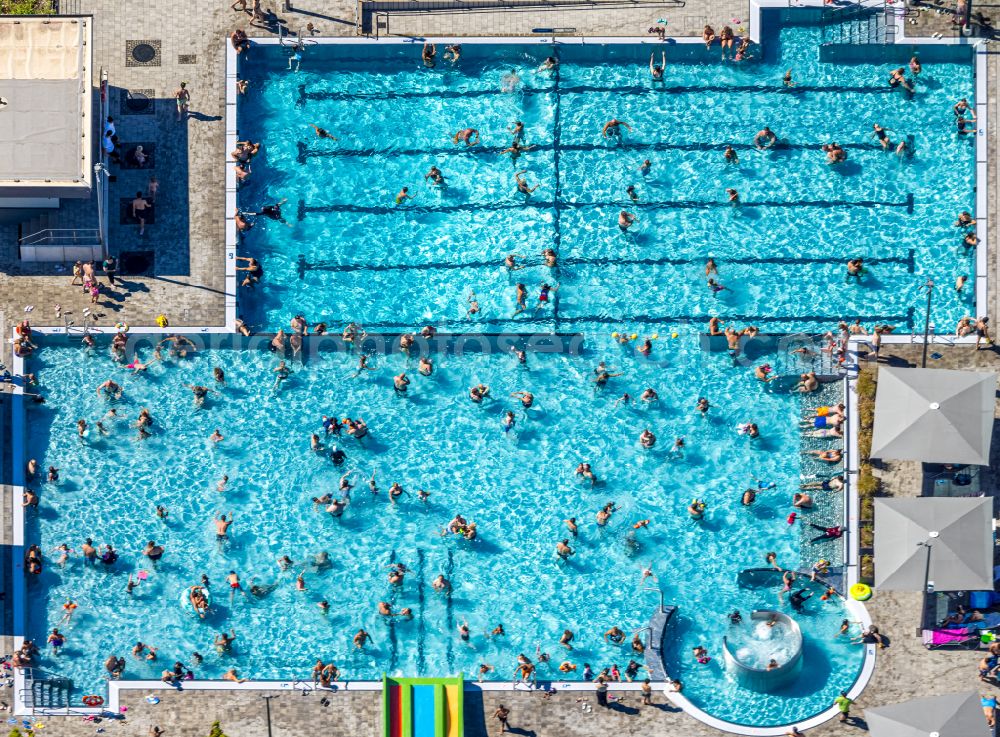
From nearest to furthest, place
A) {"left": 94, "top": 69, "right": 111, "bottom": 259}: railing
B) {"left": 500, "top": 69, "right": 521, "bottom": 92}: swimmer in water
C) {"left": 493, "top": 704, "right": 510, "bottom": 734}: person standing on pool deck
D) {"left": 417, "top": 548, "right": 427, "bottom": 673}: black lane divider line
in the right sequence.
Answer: {"left": 493, "top": 704, "right": 510, "bottom": 734}: person standing on pool deck
{"left": 94, "top": 69, "right": 111, "bottom": 259}: railing
{"left": 417, "top": 548, "right": 427, "bottom": 673}: black lane divider line
{"left": 500, "top": 69, "right": 521, "bottom": 92}: swimmer in water

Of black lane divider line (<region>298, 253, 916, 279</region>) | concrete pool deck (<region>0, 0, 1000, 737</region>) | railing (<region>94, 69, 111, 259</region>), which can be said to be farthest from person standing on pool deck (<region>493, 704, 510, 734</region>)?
railing (<region>94, 69, 111, 259</region>)

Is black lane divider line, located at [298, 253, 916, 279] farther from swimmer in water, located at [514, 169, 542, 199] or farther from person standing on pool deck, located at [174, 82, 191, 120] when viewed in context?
person standing on pool deck, located at [174, 82, 191, 120]

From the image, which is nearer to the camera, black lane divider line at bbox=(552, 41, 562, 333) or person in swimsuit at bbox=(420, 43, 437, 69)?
person in swimsuit at bbox=(420, 43, 437, 69)

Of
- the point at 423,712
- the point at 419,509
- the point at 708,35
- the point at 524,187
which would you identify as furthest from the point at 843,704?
the point at 708,35

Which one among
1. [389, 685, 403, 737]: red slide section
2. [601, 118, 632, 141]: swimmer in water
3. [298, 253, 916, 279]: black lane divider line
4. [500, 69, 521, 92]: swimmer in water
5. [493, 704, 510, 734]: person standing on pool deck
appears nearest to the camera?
[389, 685, 403, 737]: red slide section

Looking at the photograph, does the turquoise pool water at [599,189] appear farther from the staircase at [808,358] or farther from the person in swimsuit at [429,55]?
the staircase at [808,358]

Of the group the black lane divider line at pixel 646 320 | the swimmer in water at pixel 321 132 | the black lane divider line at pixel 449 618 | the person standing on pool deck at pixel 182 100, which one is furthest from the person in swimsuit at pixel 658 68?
the black lane divider line at pixel 449 618

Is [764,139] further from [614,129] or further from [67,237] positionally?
[67,237]
